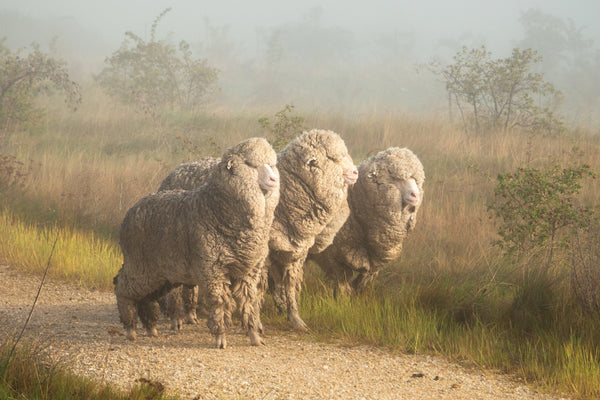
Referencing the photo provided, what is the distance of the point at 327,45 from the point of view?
156 feet

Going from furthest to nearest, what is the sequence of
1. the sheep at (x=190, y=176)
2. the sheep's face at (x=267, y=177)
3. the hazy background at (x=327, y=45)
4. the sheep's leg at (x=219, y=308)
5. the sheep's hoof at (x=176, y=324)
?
the hazy background at (x=327, y=45) < the sheep at (x=190, y=176) < the sheep's hoof at (x=176, y=324) < the sheep's leg at (x=219, y=308) < the sheep's face at (x=267, y=177)

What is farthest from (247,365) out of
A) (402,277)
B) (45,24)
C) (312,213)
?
(45,24)

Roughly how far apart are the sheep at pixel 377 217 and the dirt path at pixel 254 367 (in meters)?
0.86

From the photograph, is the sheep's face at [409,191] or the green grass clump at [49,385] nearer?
the green grass clump at [49,385]

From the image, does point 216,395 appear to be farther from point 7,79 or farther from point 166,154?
point 7,79

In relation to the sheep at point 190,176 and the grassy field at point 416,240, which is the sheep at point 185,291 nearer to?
the sheep at point 190,176

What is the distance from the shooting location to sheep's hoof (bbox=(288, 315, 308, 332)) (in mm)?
5366

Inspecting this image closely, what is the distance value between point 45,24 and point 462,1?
A: 64756 mm

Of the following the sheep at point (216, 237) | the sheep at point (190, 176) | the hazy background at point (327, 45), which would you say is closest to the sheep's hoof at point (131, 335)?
the sheep at point (216, 237)

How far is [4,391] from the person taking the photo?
10.9ft

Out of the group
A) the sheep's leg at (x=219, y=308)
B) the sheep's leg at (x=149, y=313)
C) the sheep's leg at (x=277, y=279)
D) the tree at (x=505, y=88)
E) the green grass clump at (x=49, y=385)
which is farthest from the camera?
the tree at (x=505, y=88)

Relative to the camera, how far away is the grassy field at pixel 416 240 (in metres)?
4.95

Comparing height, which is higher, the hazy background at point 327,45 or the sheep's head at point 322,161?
the hazy background at point 327,45

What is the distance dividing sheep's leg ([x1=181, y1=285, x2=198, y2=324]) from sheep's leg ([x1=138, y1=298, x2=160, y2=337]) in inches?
16.6
